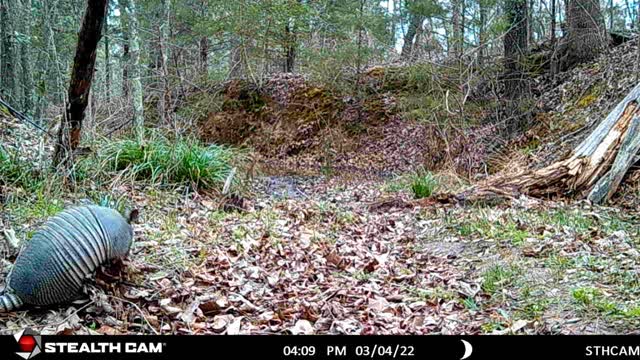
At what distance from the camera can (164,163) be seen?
6621mm

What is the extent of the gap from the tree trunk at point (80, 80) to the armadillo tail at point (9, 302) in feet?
9.34

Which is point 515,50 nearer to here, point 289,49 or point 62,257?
point 289,49

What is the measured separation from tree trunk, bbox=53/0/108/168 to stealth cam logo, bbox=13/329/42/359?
3.22 metres

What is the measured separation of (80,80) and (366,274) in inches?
131

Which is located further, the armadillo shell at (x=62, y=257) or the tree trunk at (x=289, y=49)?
the tree trunk at (x=289, y=49)

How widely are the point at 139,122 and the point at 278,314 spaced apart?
6.65 meters

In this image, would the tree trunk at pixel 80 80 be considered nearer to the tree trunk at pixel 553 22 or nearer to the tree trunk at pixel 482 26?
the tree trunk at pixel 482 26

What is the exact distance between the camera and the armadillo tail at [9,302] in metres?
2.78

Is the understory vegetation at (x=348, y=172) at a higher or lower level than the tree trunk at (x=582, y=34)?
lower

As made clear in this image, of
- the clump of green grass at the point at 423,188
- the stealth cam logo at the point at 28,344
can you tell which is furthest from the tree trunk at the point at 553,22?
the stealth cam logo at the point at 28,344

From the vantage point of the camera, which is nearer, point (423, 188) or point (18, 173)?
point (18, 173)

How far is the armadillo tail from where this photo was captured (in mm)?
2779

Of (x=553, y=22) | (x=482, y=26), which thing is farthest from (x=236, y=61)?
(x=553, y=22)

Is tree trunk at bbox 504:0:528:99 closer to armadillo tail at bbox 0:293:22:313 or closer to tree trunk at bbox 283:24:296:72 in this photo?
tree trunk at bbox 283:24:296:72
